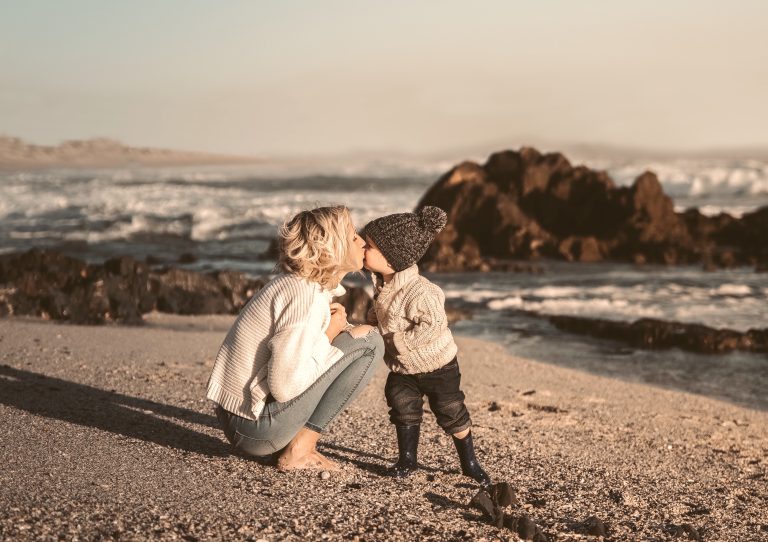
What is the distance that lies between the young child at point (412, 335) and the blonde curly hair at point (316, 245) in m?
0.30

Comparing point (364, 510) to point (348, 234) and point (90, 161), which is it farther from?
point (90, 161)

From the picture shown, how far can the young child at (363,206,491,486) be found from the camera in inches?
175

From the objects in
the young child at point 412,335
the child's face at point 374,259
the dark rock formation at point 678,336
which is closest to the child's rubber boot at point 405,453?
the young child at point 412,335

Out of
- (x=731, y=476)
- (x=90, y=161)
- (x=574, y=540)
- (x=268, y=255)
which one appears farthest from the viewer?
(x=90, y=161)

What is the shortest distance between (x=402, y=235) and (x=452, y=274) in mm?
13860

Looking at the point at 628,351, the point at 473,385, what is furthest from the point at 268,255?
the point at 473,385

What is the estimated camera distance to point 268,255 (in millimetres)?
21688

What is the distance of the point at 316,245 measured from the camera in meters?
4.11

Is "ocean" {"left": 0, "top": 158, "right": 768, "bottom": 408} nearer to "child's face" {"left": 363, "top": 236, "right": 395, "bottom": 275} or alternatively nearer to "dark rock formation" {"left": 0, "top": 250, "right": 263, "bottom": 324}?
"child's face" {"left": 363, "top": 236, "right": 395, "bottom": 275}

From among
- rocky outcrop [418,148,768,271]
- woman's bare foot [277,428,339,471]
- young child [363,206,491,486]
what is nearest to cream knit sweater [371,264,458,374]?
young child [363,206,491,486]

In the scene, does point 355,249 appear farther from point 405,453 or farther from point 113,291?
point 113,291

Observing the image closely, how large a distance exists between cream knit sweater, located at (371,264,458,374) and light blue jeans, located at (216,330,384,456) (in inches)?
4.7

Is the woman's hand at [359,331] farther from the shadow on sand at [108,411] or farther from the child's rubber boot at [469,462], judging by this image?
the shadow on sand at [108,411]

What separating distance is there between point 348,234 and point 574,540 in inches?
64.9
